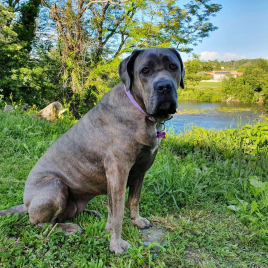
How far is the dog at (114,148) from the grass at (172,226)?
156mm

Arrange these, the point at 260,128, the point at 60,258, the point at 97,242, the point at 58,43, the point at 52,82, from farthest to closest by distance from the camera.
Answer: the point at 52,82, the point at 58,43, the point at 260,128, the point at 97,242, the point at 60,258

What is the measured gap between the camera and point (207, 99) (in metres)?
17.0

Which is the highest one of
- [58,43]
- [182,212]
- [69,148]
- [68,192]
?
[58,43]

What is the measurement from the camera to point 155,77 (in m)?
1.91

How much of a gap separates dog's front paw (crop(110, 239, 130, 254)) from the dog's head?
1110 millimetres

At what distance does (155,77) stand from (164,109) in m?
0.25

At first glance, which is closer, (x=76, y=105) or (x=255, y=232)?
(x=255, y=232)

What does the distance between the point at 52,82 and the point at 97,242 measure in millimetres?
11323

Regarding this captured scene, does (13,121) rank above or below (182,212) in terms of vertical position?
above

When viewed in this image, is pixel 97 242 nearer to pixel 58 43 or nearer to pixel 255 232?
pixel 255 232

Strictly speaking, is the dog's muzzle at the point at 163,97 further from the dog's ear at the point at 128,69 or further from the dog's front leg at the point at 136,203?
the dog's front leg at the point at 136,203

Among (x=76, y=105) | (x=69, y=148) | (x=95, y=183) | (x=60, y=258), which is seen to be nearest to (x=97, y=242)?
(x=60, y=258)

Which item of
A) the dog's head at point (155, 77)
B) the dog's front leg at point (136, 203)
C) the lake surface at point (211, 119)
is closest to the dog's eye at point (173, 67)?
the dog's head at point (155, 77)

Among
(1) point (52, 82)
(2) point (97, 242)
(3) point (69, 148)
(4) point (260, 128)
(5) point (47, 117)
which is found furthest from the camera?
(1) point (52, 82)
